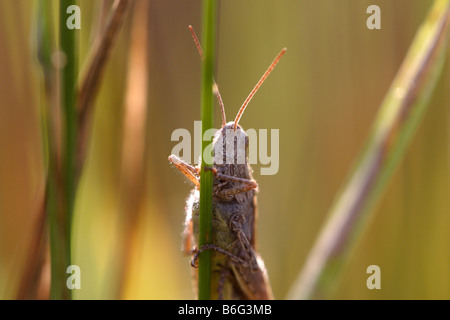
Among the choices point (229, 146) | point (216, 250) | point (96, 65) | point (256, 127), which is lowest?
point (216, 250)

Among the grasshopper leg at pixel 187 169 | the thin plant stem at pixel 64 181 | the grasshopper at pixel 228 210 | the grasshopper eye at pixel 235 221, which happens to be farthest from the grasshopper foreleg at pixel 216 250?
the thin plant stem at pixel 64 181

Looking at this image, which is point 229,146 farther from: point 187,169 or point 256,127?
point 256,127

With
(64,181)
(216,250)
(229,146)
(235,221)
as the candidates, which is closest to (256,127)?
(229,146)

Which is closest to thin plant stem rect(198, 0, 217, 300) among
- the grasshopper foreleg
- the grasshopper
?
the grasshopper foreleg

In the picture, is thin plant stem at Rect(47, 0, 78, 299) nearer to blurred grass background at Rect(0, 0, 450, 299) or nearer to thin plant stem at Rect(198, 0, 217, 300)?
thin plant stem at Rect(198, 0, 217, 300)
